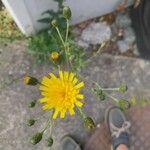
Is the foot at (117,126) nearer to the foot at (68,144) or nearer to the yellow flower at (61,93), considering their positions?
the foot at (68,144)

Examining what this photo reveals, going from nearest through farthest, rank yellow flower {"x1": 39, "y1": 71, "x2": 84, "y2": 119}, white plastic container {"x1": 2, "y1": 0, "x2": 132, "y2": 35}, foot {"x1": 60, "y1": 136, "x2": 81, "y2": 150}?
yellow flower {"x1": 39, "y1": 71, "x2": 84, "y2": 119}, white plastic container {"x1": 2, "y1": 0, "x2": 132, "y2": 35}, foot {"x1": 60, "y1": 136, "x2": 81, "y2": 150}

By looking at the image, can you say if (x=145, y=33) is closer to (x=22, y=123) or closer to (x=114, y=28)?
(x=114, y=28)

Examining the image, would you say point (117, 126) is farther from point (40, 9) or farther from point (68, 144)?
point (40, 9)

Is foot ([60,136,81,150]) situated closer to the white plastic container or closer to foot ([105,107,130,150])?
foot ([105,107,130,150])

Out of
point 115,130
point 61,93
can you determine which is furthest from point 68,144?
point 61,93

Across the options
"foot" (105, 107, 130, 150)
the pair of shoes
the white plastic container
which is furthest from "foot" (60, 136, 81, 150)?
the white plastic container
